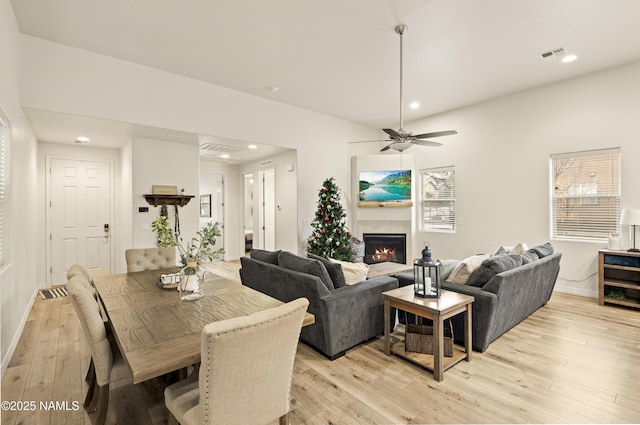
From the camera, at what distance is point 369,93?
523 cm

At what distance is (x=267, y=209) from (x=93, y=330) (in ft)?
20.0

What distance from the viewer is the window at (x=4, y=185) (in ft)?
8.84

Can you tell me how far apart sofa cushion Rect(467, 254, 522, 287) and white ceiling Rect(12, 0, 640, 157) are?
249 cm

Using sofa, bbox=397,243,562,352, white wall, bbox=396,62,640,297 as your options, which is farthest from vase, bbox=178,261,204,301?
white wall, bbox=396,62,640,297

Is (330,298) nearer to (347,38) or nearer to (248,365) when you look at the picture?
(248,365)

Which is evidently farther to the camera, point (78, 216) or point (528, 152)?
point (78, 216)

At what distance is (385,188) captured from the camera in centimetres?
650

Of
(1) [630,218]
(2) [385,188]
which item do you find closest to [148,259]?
(2) [385,188]

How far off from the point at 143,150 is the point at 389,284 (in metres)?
4.31

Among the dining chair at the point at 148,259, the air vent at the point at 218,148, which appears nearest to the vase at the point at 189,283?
the dining chair at the point at 148,259

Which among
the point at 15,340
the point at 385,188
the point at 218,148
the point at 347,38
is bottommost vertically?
the point at 15,340

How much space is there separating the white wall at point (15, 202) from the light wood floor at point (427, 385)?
0.36 metres

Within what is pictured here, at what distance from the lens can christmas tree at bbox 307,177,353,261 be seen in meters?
5.66

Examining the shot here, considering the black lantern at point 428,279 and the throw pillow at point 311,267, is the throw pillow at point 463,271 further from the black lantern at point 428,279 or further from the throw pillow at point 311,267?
the throw pillow at point 311,267
